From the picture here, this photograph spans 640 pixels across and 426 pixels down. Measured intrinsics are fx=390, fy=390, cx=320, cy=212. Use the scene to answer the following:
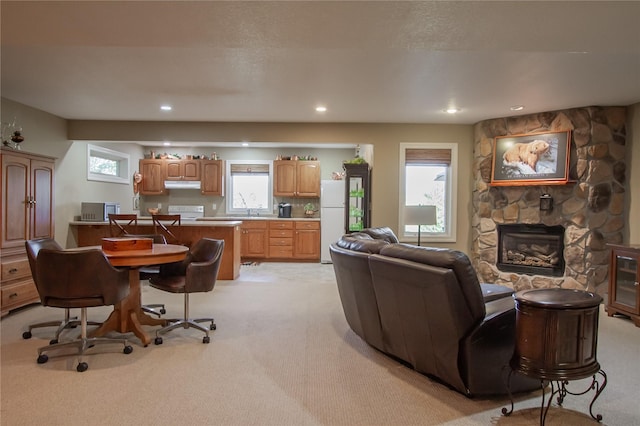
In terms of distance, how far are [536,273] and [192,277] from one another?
14.8ft

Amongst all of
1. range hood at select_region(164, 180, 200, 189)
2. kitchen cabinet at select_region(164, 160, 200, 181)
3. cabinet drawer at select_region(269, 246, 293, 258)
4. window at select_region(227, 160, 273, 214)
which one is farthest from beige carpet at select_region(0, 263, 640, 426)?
window at select_region(227, 160, 273, 214)

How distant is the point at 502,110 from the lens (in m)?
5.08

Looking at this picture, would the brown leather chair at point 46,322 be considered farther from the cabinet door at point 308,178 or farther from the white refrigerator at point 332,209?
the cabinet door at point 308,178

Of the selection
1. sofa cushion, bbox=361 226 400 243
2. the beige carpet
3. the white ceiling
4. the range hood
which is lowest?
the beige carpet

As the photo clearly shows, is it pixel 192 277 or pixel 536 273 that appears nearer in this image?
pixel 192 277

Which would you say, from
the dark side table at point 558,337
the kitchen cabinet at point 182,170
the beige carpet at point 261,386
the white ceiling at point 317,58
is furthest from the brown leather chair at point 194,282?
the kitchen cabinet at point 182,170

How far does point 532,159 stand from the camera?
205 inches

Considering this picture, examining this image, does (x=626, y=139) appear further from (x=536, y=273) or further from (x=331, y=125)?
(x=331, y=125)

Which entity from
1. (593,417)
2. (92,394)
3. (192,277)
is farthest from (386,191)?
(92,394)

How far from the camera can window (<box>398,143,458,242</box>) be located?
19.7 ft

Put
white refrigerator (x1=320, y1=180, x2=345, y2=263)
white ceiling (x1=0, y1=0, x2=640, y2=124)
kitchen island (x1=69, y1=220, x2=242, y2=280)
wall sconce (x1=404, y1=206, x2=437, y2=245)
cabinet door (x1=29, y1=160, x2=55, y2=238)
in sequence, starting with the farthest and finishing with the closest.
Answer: white refrigerator (x1=320, y1=180, x2=345, y2=263) < kitchen island (x1=69, y1=220, x2=242, y2=280) < wall sconce (x1=404, y1=206, x2=437, y2=245) < cabinet door (x1=29, y1=160, x2=55, y2=238) < white ceiling (x1=0, y1=0, x2=640, y2=124)

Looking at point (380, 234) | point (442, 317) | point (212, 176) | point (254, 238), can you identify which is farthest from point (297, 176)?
point (442, 317)

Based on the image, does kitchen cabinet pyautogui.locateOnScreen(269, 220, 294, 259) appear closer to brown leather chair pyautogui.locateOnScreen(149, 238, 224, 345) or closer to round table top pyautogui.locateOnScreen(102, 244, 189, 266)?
brown leather chair pyautogui.locateOnScreen(149, 238, 224, 345)

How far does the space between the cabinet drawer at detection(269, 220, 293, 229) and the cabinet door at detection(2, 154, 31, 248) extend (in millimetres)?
4206
